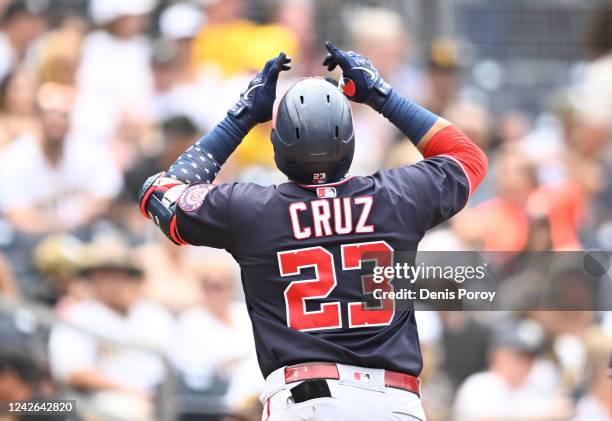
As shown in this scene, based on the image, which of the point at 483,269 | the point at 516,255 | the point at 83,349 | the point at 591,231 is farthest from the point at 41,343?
the point at 591,231

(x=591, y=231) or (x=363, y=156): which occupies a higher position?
(x=363, y=156)

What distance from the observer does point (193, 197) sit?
16.7 ft

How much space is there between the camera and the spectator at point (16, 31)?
10.8 metres

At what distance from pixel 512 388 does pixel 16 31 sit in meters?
5.07

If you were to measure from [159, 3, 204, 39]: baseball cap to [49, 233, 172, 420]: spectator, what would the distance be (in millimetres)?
2613

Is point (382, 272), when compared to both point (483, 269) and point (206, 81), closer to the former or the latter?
point (483, 269)

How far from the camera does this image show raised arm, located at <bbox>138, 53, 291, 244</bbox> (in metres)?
5.27

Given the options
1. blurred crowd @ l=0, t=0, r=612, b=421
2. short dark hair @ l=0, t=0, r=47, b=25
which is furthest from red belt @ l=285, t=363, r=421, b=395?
short dark hair @ l=0, t=0, r=47, b=25

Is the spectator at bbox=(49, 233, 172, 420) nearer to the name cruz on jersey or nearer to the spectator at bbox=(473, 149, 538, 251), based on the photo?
the spectator at bbox=(473, 149, 538, 251)

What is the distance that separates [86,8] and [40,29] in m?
0.93

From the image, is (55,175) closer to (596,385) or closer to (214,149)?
(596,385)

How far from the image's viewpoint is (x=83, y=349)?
8352mm

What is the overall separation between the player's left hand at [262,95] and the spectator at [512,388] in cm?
394

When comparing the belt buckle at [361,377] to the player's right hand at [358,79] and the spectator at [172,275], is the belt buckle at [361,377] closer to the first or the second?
the player's right hand at [358,79]
